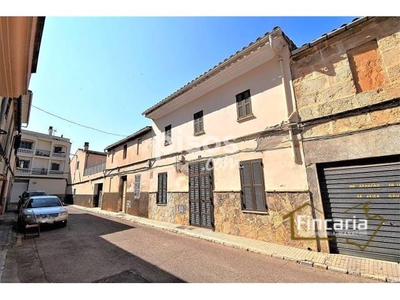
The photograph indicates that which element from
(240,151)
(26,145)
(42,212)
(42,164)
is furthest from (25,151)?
(240,151)

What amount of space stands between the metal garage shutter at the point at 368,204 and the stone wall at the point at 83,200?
2214 centimetres

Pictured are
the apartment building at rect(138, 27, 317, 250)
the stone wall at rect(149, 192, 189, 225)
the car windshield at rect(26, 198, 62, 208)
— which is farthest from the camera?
the stone wall at rect(149, 192, 189, 225)

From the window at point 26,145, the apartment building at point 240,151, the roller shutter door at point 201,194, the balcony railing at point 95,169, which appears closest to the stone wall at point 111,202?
the balcony railing at point 95,169

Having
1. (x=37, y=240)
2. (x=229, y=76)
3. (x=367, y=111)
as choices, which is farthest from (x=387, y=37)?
(x=37, y=240)

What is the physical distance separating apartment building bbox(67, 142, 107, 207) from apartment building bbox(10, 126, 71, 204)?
157cm

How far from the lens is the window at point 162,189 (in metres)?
11.0

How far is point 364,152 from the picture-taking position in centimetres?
494

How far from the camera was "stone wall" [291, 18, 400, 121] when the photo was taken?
15.8 ft

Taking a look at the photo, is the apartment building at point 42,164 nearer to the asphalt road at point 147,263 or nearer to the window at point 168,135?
the asphalt road at point 147,263

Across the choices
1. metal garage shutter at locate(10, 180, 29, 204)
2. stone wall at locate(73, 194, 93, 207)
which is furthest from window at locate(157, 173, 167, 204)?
metal garage shutter at locate(10, 180, 29, 204)

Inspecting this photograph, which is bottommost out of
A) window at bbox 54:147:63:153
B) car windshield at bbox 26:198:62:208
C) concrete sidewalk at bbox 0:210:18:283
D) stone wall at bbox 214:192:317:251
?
concrete sidewalk at bbox 0:210:18:283

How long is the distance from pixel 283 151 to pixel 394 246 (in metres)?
3.47

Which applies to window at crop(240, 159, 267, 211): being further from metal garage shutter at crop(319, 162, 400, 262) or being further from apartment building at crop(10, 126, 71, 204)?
apartment building at crop(10, 126, 71, 204)

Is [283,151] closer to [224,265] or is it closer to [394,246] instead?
[394,246]
